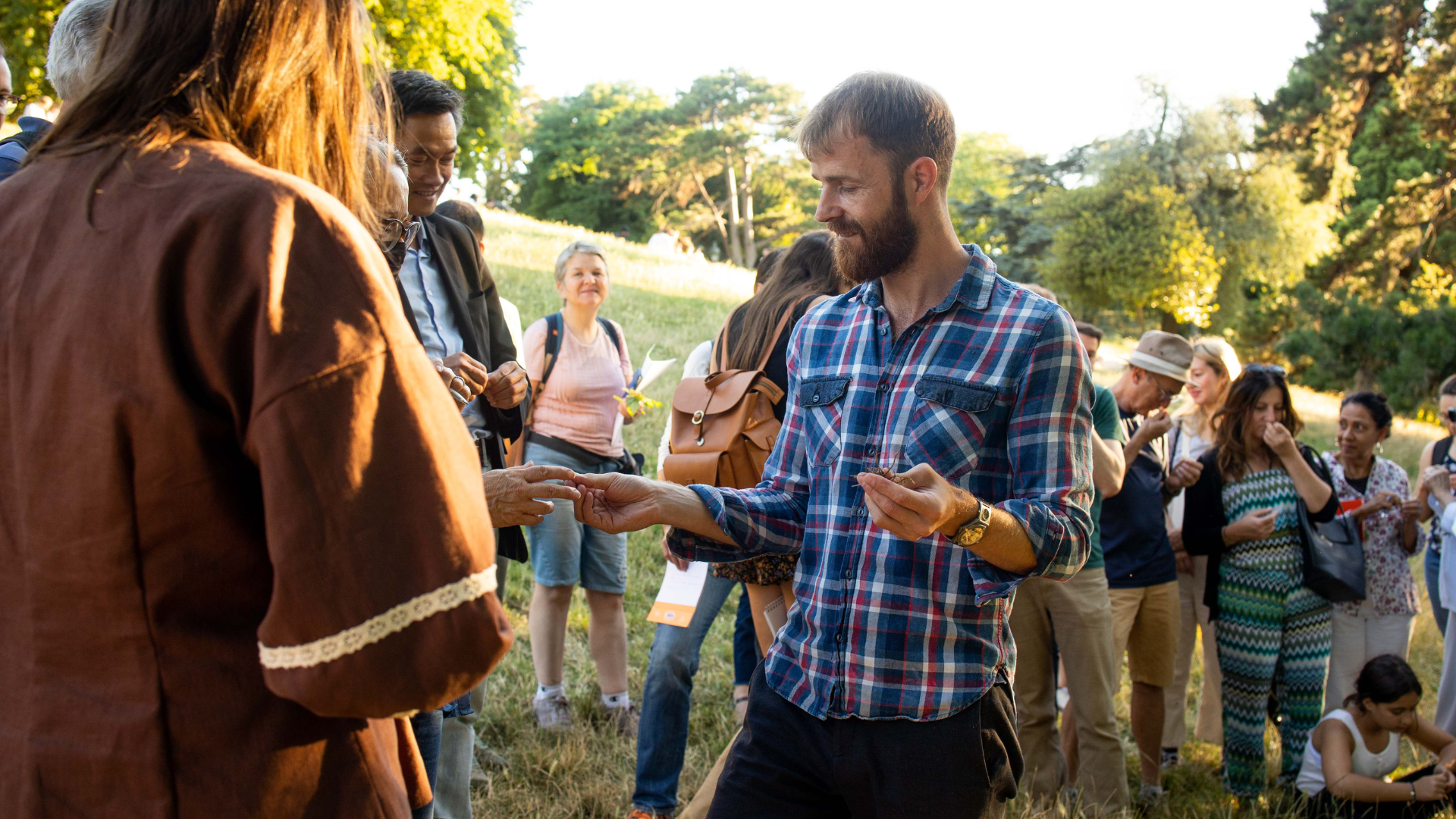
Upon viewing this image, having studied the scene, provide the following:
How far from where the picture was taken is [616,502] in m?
2.32

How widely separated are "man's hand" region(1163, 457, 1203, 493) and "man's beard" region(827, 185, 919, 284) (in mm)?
3656

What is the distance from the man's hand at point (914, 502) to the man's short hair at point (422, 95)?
1.92 m

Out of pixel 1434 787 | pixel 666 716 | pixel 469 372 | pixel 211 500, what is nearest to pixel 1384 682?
pixel 1434 787

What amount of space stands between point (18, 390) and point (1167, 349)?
17.0ft

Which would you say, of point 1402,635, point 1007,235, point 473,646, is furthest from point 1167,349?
point 1007,235

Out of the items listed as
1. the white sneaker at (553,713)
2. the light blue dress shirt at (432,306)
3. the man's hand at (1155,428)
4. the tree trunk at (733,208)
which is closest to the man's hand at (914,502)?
the light blue dress shirt at (432,306)

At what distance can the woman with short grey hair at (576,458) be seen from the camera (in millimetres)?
4848

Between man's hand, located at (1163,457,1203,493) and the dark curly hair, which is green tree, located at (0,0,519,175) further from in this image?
the dark curly hair

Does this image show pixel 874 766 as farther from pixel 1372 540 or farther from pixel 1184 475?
pixel 1372 540

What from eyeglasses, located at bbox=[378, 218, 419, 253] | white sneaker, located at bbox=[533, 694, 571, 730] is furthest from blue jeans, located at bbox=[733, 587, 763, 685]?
eyeglasses, located at bbox=[378, 218, 419, 253]

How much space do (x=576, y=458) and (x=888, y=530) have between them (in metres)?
3.30

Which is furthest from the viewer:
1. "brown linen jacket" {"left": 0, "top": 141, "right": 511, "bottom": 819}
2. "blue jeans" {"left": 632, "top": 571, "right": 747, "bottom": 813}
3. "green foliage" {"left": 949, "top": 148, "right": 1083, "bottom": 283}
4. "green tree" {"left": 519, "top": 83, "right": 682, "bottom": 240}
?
"green tree" {"left": 519, "top": 83, "right": 682, "bottom": 240}

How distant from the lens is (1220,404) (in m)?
5.59

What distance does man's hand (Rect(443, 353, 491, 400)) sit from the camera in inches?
102
